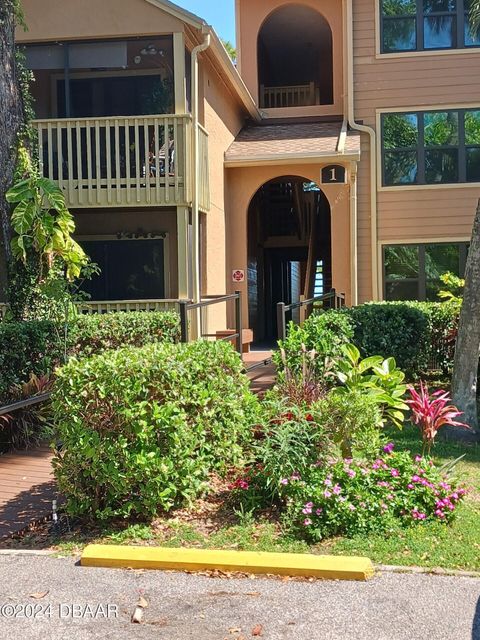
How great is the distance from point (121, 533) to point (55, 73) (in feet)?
34.9

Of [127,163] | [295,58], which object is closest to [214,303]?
[127,163]

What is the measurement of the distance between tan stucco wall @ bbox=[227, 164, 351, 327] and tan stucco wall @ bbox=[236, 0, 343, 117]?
8.96ft

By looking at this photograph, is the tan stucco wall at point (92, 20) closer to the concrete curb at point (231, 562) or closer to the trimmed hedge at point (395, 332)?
the trimmed hedge at point (395, 332)

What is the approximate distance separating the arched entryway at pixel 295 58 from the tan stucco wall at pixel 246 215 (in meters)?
3.38

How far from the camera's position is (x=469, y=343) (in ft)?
24.6

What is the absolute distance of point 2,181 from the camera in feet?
32.1

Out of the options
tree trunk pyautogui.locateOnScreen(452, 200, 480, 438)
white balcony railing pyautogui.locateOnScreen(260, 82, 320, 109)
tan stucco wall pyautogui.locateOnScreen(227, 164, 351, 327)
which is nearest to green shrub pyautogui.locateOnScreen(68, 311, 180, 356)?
tree trunk pyautogui.locateOnScreen(452, 200, 480, 438)

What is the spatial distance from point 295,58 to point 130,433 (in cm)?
1711

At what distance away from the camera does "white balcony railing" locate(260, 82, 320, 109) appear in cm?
1850

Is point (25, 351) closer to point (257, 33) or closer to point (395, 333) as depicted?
point (395, 333)

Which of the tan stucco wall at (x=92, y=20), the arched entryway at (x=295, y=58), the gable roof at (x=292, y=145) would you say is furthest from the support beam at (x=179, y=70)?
the arched entryway at (x=295, y=58)

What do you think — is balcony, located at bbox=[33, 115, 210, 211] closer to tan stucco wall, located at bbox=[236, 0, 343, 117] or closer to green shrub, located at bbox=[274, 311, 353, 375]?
green shrub, located at bbox=[274, 311, 353, 375]

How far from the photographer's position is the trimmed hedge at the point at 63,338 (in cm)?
796

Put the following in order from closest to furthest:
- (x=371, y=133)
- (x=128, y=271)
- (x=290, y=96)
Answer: (x=128, y=271) < (x=371, y=133) < (x=290, y=96)
